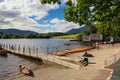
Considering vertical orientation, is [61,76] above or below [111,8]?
below

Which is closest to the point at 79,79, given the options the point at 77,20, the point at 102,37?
the point at 77,20

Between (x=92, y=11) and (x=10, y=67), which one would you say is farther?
(x=10, y=67)

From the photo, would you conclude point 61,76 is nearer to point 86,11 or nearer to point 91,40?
point 86,11

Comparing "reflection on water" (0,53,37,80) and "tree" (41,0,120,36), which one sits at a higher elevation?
"tree" (41,0,120,36)

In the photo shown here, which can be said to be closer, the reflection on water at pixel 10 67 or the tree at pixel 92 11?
the tree at pixel 92 11

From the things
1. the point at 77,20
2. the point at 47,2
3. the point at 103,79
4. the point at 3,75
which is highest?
the point at 47,2

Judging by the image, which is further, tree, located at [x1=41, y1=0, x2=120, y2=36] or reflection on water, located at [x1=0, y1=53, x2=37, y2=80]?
reflection on water, located at [x1=0, y1=53, x2=37, y2=80]

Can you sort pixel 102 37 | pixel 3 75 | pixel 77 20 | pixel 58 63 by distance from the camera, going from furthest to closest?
pixel 102 37 < pixel 58 63 < pixel 3 75 < pixel 77 20

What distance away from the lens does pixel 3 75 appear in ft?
139

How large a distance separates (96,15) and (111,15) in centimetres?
91

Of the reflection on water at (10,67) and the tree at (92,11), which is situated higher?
the tree at (92,11)

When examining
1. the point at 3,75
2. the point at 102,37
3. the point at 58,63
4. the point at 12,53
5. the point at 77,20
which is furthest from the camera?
the point at 102,37

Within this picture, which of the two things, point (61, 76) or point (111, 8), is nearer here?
point (111, 8)

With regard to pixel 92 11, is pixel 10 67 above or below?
below
